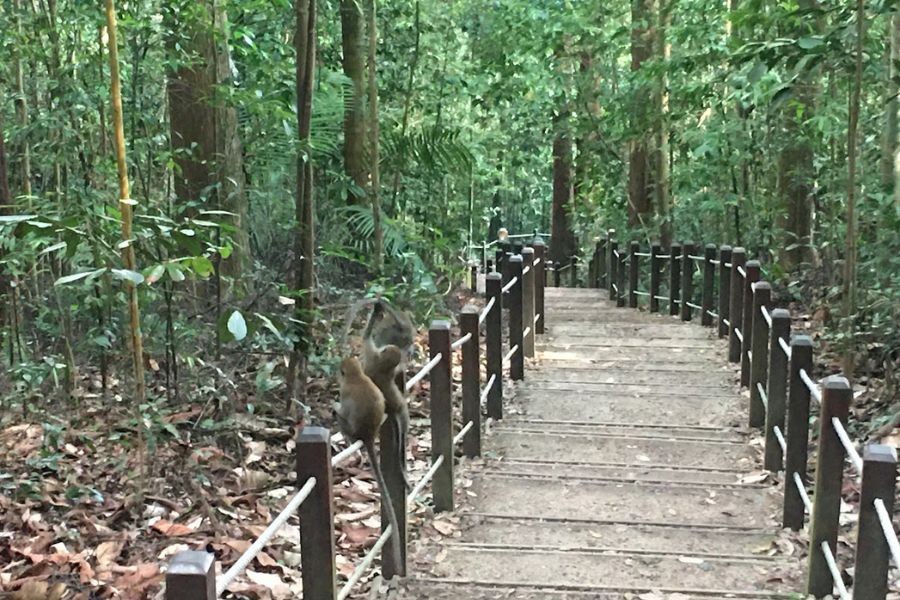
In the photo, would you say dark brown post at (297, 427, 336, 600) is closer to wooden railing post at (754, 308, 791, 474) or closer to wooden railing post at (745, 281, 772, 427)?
wooden railing post at (754, 308, 791, 474)

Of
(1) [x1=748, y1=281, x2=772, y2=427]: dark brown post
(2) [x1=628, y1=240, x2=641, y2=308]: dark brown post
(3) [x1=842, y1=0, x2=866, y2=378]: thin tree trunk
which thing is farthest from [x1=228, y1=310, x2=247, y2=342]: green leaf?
(2) [x1=628, y1=240, x2=641, y2=308]: dark brown post

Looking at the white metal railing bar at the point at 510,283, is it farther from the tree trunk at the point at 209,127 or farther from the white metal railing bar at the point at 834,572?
the white metal railing bar at the point at 834,572

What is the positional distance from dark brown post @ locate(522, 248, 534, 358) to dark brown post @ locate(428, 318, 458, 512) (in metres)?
3.00

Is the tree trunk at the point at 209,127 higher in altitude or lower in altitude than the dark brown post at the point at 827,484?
higher

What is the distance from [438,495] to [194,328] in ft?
4.89

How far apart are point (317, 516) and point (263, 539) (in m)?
0.52

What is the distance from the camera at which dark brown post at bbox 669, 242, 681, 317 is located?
10219mm

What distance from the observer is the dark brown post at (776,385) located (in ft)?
15.7

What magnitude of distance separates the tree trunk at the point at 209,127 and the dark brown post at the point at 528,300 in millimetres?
2472

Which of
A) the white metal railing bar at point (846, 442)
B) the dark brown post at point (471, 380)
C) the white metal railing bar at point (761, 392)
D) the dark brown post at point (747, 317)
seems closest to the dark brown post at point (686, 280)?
the dark brown post at point (747, 317)

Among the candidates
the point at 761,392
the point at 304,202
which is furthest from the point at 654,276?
the point at 304,202

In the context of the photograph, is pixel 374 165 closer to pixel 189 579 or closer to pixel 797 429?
pixel 797 429

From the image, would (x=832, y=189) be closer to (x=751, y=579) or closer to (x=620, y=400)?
(x=620, y=400)

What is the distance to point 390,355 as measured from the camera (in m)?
3.23
